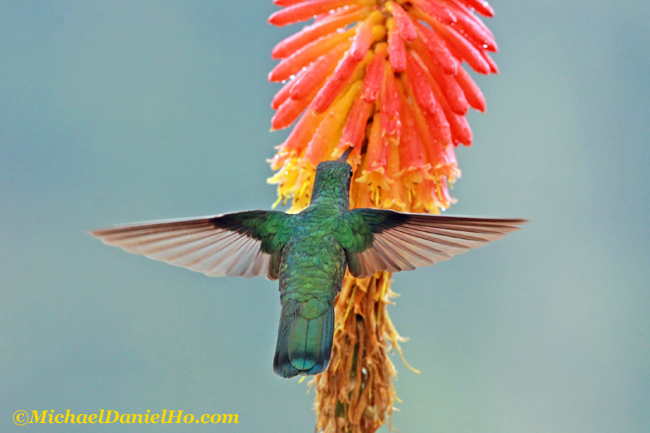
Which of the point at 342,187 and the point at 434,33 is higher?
the point at 434,33

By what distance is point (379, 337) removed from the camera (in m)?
2.10

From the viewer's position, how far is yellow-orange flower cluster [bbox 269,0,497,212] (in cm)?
194

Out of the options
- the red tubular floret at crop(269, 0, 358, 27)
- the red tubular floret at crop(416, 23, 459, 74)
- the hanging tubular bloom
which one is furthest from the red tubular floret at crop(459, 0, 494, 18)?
the red tubular floret at crop(269, 0, 358, 27)

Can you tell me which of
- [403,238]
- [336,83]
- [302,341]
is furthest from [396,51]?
[302,341]

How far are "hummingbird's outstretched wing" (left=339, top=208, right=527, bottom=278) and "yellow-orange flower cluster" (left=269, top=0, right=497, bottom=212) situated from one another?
0.25 m

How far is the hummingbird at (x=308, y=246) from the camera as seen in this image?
164 centimetres

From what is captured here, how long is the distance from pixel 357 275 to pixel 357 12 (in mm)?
911

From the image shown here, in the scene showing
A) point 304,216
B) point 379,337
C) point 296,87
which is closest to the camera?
point 304,216

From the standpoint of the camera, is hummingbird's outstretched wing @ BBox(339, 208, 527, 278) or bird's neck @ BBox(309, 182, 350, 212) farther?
bird's neck @ BBox(309, 182, 350, 212)

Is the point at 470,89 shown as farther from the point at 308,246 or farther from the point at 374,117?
the point at 308,246

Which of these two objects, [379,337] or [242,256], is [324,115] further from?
[379,337]

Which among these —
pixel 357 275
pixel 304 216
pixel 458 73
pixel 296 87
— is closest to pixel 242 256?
pixel 304 216

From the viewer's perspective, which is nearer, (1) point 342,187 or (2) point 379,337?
(1) point 342,187

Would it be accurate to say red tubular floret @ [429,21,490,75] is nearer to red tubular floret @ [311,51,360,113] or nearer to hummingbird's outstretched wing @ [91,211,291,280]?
red tubular floret @ [311,51,360,113]
